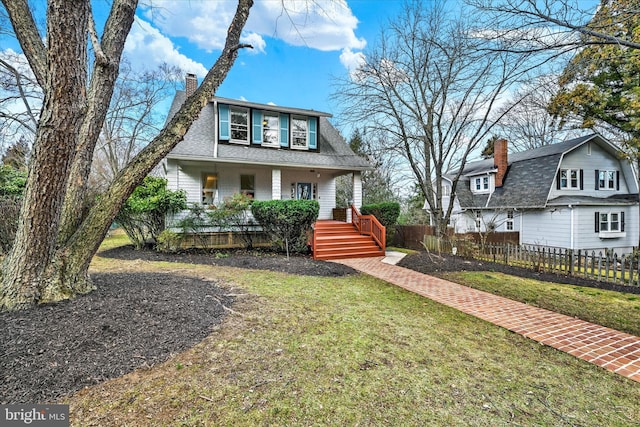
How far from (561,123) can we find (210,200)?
62.6ft

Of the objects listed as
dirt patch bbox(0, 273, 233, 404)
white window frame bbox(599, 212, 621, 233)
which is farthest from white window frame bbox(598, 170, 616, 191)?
dirt patch bbox(0, 273, 233, 404)

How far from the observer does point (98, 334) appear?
9.83 feet

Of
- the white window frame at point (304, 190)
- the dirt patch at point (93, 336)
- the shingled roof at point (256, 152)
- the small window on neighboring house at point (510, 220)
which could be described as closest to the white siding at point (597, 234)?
the small window on neighboring house at point (510, 220)

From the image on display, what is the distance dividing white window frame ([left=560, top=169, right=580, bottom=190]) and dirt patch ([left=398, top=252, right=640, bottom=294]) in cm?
1195

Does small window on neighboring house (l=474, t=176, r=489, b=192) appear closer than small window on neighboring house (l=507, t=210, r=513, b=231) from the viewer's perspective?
No

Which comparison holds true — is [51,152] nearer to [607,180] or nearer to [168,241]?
[168,241]

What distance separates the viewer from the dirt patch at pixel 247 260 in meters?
7.90

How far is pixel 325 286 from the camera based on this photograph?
6.18 metres

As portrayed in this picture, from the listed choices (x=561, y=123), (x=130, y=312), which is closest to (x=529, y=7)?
(x=130, y=312)

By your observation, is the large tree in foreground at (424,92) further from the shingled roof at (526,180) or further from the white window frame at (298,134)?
the shingled roof at (526,180)

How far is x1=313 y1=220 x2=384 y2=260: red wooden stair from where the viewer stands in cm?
1022

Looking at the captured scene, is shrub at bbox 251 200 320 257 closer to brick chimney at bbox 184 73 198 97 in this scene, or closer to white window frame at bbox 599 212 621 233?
brick chimney at bbox 184 73 198 97

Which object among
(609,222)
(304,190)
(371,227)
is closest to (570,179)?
(609,222)

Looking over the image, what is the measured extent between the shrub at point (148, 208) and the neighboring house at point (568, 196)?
14.4 metres
